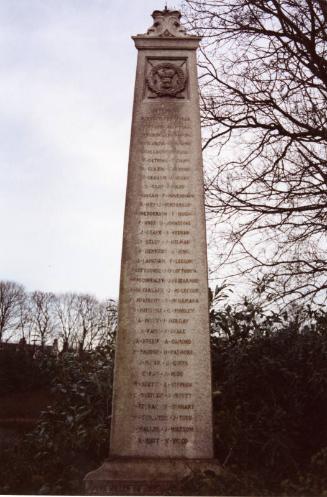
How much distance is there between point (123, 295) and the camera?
18.4 feet

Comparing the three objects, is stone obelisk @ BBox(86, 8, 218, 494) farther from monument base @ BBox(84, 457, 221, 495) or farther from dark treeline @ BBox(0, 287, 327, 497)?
dark treeline @ BBox(0, 287, 327, 497)

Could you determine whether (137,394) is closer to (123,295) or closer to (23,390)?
(123,295)

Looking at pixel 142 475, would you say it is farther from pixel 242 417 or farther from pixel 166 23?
pixel 166 23

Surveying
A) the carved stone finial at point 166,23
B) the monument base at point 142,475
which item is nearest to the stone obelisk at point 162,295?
the monument base at point 142,475

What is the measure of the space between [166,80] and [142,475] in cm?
452

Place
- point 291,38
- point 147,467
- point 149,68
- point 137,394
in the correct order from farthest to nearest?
point 291,38
point 149,68
point 137,394
point 147,467

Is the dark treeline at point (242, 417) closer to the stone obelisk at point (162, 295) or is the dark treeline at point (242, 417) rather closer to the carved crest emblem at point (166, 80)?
the stone obelisk at point (162, 295)

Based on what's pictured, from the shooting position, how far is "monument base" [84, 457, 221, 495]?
4.70 metres

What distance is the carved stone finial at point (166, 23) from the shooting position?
22.3 ft

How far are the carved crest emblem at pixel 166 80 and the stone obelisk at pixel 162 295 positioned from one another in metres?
0.01

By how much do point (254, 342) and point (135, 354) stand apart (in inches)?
84.5

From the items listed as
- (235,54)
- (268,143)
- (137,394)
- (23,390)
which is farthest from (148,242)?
(23,390)

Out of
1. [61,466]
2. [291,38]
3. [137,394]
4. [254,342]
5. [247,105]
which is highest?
[291,38]

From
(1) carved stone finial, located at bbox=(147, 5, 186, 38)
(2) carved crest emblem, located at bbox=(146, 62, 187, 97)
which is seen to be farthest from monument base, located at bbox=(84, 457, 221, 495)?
(1) carved stone finial, located at bbox=(147, 5, 186, 38)
